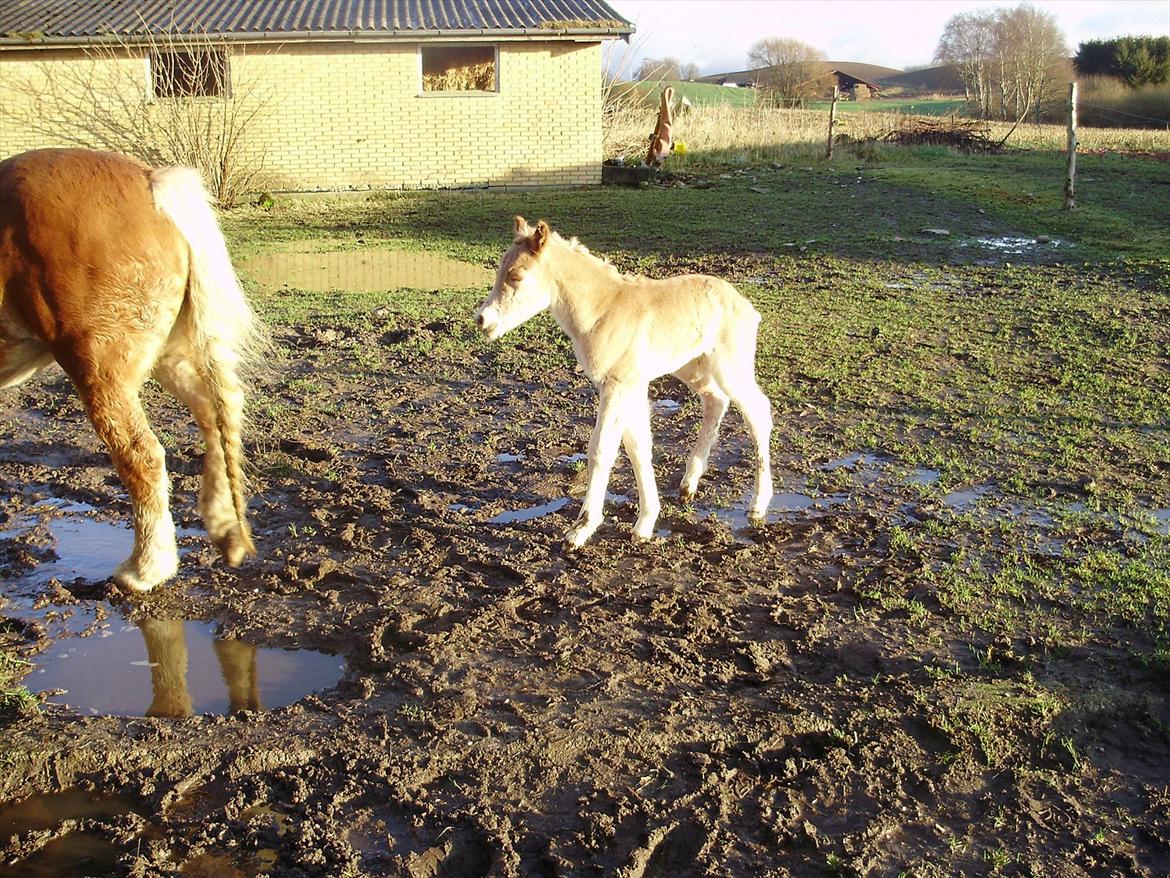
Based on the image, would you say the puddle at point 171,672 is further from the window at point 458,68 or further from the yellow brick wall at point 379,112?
the window at point 458,68

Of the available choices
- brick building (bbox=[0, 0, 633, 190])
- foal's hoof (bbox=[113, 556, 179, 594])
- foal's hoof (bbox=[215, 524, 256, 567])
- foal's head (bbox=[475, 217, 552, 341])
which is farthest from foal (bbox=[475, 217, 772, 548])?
brick building (bbox=[0, 0, 633, 190])

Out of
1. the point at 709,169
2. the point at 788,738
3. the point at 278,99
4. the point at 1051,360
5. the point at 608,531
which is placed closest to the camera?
the point at 788,738

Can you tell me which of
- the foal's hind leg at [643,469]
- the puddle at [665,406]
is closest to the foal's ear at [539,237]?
the foal's hind leg at [643,469]

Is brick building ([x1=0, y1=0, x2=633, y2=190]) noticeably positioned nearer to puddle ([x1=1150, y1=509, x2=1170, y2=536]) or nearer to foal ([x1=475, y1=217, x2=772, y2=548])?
foal ([x1=475, y1=217, x2=772, y2=548])

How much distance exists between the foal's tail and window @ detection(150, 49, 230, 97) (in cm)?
1619

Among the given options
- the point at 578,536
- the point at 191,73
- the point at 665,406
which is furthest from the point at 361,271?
the point at 191,73

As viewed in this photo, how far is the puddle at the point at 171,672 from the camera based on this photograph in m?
4.35

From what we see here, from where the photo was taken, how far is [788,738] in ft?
12.9

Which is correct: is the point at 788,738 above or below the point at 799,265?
below

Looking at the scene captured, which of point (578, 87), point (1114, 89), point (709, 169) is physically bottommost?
point (709, 169)

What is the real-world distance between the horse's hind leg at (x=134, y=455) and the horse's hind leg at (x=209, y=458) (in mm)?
210

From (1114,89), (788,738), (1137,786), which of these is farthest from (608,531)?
(1114,89)

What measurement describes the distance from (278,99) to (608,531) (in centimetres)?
1956

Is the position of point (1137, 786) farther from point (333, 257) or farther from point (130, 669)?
point (333, 257)
